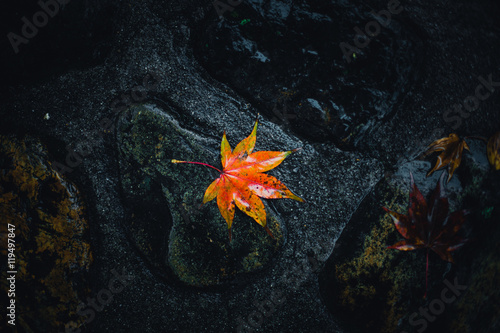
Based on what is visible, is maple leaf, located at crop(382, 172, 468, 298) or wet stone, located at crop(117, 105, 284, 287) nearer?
maple leaf, located at crop(382, 172, 468, 298)

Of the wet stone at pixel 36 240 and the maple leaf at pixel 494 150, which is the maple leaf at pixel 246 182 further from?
the maple leaf at pixel 494 150

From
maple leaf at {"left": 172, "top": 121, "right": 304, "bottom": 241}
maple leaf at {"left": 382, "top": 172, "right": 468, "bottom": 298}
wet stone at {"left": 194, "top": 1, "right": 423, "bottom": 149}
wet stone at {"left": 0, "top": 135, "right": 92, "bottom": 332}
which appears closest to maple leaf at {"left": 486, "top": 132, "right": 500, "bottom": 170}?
maple leaf at {"left": 382, "top": 172, "right": 468, "bottom": 298}

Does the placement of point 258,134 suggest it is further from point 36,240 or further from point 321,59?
point 36,240

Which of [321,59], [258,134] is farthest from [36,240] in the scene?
[321,59]

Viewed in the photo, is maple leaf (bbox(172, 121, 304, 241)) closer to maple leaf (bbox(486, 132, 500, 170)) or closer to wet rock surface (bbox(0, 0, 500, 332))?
wet rock surface (bbox(0, 0, 500, 332))

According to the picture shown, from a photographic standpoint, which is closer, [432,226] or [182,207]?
[432,226]
